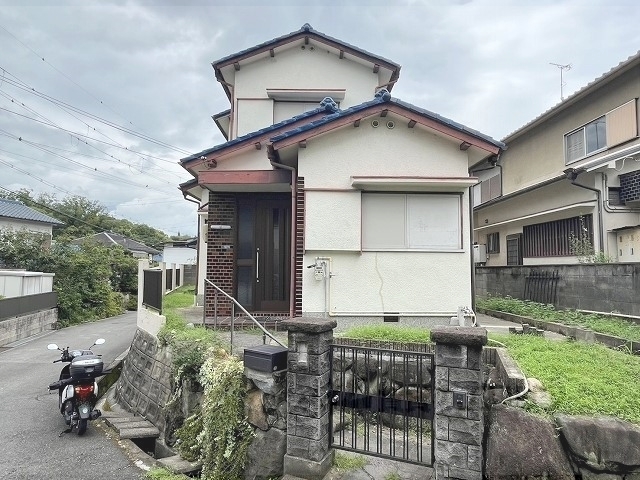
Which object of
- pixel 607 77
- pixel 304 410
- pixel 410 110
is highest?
pixel 607 77

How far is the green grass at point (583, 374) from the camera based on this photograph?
10.9 ft

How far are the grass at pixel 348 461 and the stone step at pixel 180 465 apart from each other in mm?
1756

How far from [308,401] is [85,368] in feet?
14.3

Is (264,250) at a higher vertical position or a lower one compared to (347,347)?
higher

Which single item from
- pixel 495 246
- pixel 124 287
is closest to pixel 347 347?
pixel 495 246

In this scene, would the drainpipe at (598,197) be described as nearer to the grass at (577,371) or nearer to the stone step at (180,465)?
the grass at (577,371)

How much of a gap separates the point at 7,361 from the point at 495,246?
638 inches

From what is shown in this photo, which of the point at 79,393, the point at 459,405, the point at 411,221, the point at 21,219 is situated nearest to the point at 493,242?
the point at 411,221

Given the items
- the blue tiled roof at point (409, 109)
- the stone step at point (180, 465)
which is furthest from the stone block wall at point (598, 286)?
the stone step at point (180, 465)

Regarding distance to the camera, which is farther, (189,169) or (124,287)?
(124,287)

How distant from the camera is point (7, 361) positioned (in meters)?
10.3

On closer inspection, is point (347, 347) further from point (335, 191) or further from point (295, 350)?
point (335, 191)

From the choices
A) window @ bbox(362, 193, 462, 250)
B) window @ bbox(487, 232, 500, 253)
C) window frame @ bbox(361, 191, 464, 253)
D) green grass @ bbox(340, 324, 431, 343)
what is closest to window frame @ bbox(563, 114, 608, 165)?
window @ bbox(487, 232, 500, 253)

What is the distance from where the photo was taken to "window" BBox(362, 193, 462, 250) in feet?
23.2
